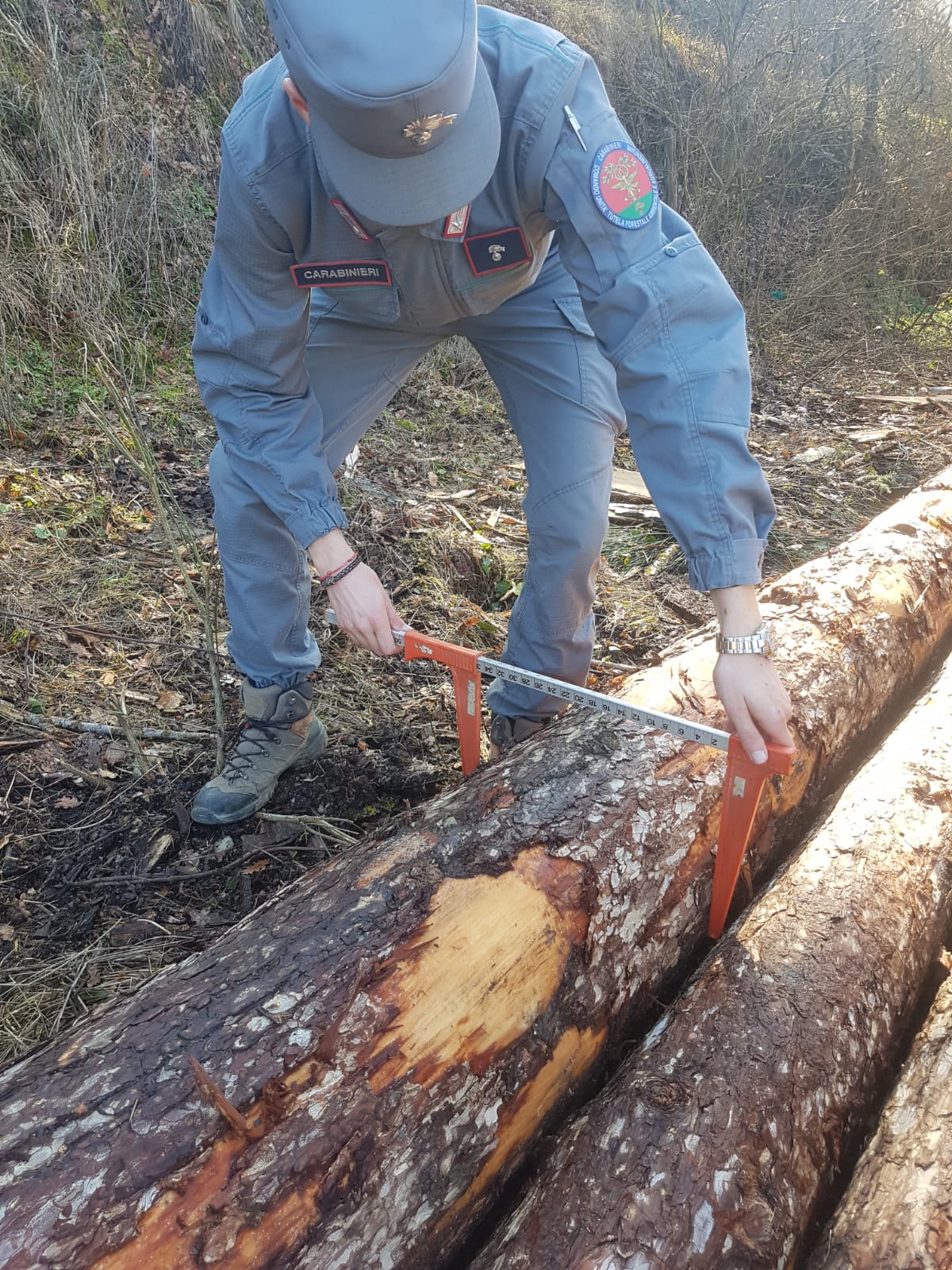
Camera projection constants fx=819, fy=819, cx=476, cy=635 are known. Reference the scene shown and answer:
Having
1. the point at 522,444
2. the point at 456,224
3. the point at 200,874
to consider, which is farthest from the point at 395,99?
the point at 200,874

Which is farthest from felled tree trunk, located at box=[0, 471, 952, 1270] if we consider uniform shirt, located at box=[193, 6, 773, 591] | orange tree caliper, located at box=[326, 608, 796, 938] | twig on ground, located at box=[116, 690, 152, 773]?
twig on ground, located at box=[116, 690, 152, 773]

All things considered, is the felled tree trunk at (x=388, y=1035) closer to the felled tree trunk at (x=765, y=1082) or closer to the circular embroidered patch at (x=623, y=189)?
the felled tree trunk at (x=765, y=1082)

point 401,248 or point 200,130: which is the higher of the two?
point 200,130

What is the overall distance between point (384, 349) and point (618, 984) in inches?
74.7

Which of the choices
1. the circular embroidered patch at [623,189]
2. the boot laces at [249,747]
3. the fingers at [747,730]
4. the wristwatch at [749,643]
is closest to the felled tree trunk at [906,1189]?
the fingers at [747,730]

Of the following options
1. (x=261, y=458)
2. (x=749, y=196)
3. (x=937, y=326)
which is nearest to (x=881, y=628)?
(x=261, y=458)

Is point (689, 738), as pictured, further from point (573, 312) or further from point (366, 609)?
point (573, 312)

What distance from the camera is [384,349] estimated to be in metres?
2.53

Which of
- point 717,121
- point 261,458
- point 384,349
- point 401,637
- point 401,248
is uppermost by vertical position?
point 717,121

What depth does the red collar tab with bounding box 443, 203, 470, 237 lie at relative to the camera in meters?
1.93

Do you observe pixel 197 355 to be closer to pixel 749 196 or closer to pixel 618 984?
pixel 618 984

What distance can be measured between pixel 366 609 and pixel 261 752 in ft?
2.70

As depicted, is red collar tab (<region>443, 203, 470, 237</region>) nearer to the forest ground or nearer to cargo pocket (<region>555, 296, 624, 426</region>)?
cargo pocket (<region>555, 296, 624, 426</region>)

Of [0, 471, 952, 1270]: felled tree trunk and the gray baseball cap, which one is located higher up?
the gray baseball cap
